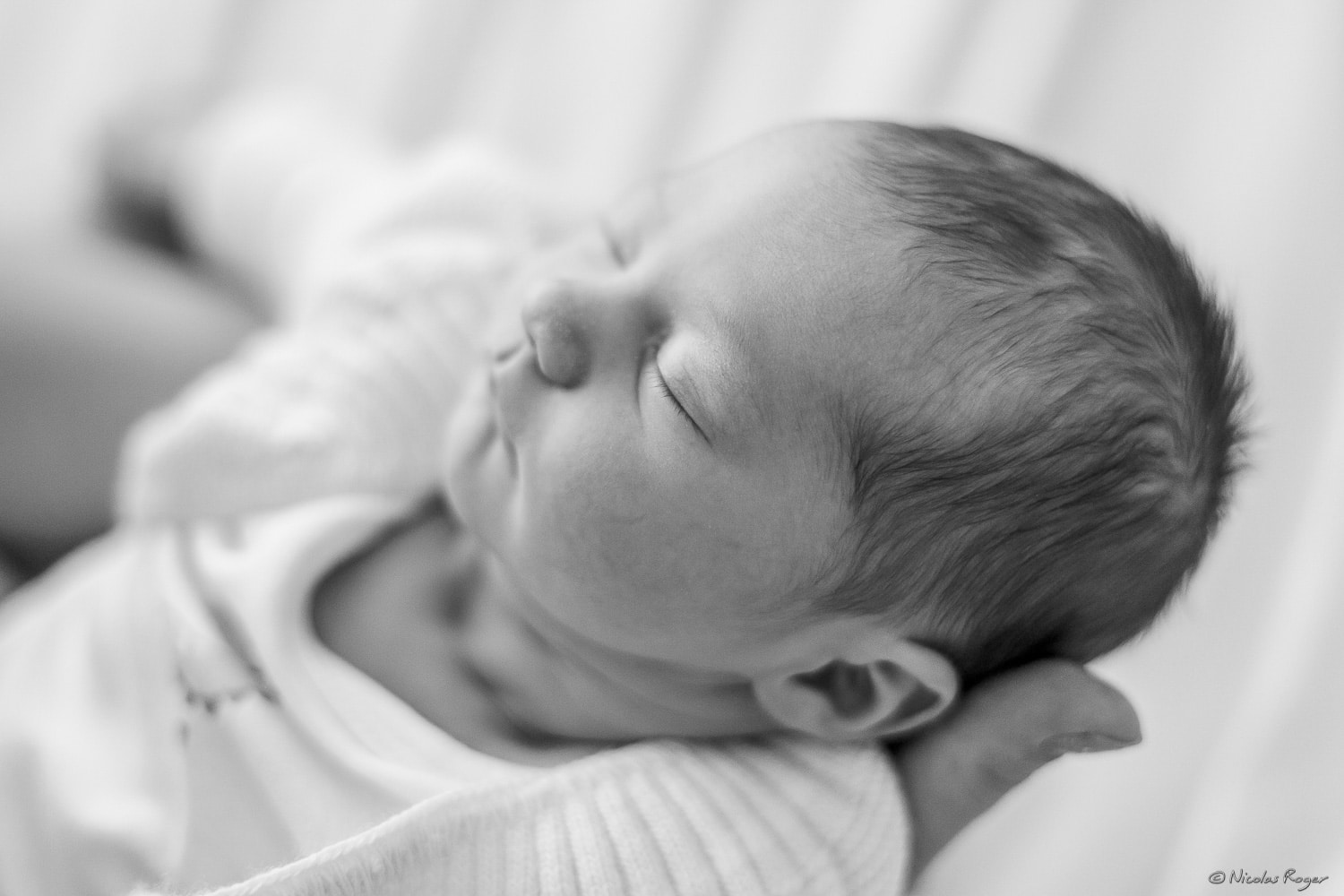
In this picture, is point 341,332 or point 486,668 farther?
point 341,332

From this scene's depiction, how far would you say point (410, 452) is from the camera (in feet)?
3.46

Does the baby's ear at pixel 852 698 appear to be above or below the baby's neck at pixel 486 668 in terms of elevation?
above

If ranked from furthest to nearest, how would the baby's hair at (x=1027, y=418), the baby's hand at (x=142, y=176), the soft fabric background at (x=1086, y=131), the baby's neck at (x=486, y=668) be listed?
1. the baby's hand at (x=142, y=176)
2. the soft fabric background at (x=1086, y=131)
3. the baby's neck at (x=486, y=668)
4. the baby's hair at (x=1027, y=418)

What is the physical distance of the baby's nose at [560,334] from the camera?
80 cm

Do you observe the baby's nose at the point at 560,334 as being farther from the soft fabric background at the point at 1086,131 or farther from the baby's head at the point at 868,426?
the soft fabric background at the point at 1086,131

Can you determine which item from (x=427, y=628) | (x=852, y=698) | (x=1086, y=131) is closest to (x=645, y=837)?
(x=852, y=698)

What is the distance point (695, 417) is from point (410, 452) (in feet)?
1.23

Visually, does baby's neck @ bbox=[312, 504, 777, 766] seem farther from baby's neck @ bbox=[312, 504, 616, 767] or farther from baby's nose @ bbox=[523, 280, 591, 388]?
baby's nose @ bbox=[523, 280, 591, 388]

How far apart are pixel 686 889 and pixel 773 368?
0.34 metres

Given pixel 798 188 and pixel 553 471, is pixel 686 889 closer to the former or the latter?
pixel 553 471

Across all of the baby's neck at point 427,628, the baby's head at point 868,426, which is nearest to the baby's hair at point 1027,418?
the baby's head at point 868,426

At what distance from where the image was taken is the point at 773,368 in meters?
0.75

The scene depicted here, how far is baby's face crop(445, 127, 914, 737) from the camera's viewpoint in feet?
2.48

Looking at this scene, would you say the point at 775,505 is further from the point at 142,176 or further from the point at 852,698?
the point at 142,176
